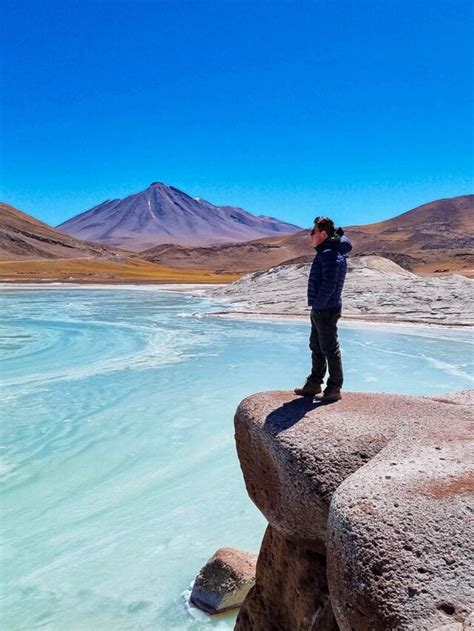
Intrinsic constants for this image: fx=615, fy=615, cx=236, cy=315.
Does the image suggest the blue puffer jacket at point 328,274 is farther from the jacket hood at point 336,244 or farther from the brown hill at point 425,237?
the brown hill at point 425,237

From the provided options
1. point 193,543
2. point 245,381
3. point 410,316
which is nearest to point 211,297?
point 410,316

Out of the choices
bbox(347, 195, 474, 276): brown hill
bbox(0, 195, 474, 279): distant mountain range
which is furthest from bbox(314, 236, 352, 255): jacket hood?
bbox(0, 195, 474, 279): distant mountain range

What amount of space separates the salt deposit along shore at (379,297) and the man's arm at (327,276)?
76.3 ft

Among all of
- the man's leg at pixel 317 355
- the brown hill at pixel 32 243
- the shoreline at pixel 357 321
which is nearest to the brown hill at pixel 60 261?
the brown hill at pixel 32 243

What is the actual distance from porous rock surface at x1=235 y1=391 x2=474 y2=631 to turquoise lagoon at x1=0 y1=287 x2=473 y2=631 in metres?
1.80

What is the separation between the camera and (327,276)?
5.01m

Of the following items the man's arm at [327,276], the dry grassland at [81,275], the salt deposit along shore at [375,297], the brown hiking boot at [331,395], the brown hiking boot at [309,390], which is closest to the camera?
the brown hiking boot at [331,395]

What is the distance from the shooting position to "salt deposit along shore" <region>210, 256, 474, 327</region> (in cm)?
2930

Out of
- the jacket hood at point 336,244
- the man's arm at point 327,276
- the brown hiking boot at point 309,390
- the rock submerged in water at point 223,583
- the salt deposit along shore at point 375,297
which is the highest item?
the jacket hood at point 336,244

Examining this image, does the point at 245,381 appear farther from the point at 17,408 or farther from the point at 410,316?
the point at 410,316

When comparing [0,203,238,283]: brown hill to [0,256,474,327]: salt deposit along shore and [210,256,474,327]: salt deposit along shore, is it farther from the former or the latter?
[210,256,474,327]: salt deposit along shore

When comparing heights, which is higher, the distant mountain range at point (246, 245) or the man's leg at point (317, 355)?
the distant mountain range at point (246, 245)

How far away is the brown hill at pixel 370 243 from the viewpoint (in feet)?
428

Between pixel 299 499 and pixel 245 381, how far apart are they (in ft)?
35.1
